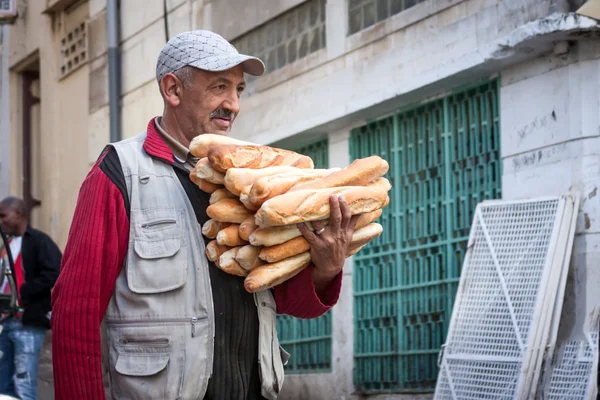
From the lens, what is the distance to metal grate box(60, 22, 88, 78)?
656 inches

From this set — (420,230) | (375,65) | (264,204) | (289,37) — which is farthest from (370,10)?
A: (264,204)

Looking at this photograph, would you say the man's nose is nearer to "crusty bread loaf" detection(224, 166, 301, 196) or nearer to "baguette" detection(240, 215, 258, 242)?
"crusty bread loaf" detection(224, 166, 301, 196)

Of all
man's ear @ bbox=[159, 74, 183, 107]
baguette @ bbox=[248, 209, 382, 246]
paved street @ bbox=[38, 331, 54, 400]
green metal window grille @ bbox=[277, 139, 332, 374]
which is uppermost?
man's ear @ bbox=[159, 74, 183, 107]

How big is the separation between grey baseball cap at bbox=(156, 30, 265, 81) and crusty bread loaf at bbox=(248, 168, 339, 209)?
417 millimetres

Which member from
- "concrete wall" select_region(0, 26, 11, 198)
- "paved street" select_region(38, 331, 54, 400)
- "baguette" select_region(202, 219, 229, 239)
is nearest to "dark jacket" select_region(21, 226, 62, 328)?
"concrete wall" select_region(0, 26, 11, 198)

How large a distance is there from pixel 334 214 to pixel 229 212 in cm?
30

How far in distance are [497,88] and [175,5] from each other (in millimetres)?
6045

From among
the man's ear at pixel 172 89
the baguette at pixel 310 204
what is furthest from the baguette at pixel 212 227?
the man's ear at pixel 172 89

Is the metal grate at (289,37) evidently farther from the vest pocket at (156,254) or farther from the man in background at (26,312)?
the vest pocket at (156,254)

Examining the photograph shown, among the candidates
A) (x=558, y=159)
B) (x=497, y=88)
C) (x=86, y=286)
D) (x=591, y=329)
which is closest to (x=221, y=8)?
(x=497, y=88)

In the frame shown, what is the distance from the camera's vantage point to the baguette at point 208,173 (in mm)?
3459

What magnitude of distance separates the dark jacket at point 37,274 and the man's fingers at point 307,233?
5698 millimetres

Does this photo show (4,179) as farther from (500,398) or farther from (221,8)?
(500,398)

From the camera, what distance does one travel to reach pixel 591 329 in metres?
7.66
